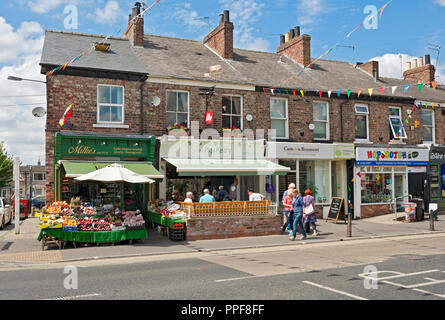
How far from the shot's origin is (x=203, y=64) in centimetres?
1923

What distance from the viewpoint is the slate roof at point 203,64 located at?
55.3 ft

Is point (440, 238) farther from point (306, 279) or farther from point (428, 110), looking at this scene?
point (428, 110)

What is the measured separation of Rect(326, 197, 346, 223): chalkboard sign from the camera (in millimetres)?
17739

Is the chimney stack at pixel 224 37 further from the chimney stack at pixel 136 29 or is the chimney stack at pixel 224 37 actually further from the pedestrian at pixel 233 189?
the pedestrian at pixel 233 189

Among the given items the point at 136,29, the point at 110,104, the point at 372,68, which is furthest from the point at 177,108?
the point at 372,68

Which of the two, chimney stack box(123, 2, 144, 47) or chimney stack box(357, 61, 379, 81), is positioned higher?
chimney stack box(123, 2, 144, 47)

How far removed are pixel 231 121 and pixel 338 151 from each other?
5477 millimetres

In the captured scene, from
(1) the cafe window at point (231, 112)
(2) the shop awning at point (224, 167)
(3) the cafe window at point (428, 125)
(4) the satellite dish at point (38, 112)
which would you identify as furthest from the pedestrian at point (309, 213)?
(3) the cafe window at point (428, 125)

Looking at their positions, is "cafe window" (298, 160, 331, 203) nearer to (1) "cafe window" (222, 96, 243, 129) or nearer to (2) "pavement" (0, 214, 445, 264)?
(2) "pavement" (0, 214, 445, 264)

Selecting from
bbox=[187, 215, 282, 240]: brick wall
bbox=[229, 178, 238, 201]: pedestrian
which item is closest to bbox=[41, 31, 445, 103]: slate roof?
bbox=[229, 178, 238, 201]: pedestrian

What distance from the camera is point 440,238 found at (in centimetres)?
1403

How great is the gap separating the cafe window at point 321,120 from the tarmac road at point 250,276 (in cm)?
908

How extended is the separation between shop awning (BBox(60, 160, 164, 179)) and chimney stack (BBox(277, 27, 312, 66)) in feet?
36.5

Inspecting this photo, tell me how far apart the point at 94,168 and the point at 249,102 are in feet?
24.6
